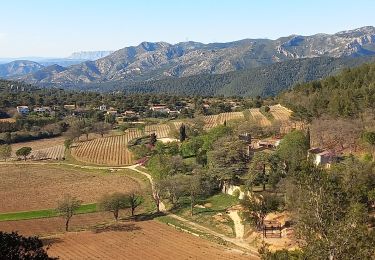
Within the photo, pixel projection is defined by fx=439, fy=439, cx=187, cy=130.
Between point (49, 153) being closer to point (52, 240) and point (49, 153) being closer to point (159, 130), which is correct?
point (159, 130)

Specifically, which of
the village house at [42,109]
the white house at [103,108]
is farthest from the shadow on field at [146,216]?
the white house at [103,108]

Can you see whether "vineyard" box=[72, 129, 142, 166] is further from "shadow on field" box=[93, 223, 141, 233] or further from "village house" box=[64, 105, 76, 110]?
"village house" box=[64, 105, 76, 110]

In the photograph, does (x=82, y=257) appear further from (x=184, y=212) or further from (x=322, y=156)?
(x=322, y=156)

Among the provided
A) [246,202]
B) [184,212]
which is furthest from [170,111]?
[246,202]

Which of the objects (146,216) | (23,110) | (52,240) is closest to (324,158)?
(146,216)

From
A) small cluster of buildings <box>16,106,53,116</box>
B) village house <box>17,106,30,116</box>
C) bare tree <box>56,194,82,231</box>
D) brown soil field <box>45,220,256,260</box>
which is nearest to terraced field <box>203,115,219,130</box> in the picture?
bare tree <box>56,194,82,231</box>

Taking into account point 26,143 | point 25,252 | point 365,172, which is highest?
point 25,252

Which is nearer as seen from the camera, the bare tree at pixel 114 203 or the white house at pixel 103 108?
the bare tree at pixel 114 203

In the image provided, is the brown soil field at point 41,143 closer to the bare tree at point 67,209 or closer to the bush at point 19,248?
the bare tree at point 67,209
